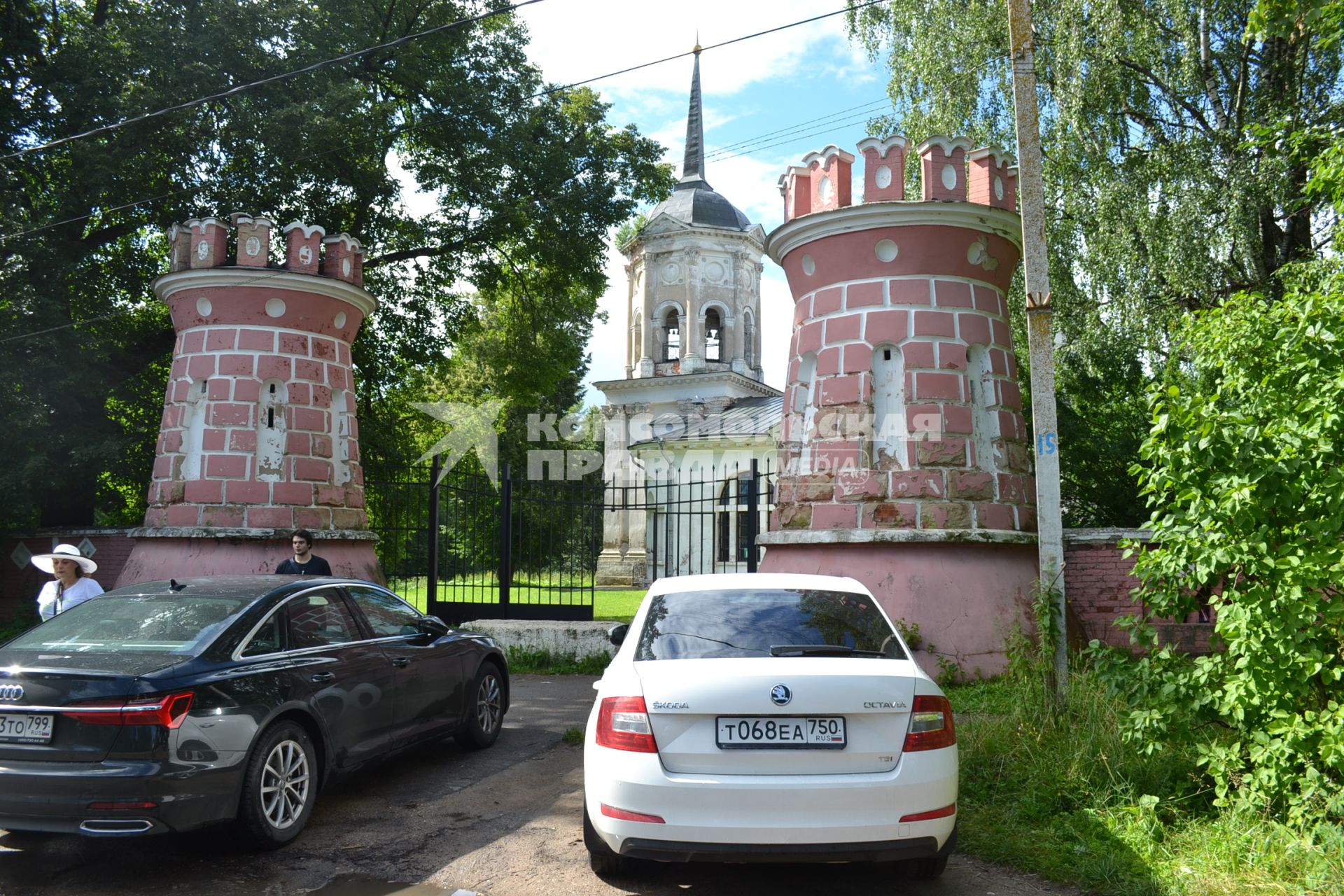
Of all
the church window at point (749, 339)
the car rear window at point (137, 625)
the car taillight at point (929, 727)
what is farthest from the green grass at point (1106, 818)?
the church window at point (749, 339)

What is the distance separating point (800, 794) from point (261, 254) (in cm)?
1142

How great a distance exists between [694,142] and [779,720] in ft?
123

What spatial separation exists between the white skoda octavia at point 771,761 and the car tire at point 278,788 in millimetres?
1823

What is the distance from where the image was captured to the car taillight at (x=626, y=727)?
4.23 metres

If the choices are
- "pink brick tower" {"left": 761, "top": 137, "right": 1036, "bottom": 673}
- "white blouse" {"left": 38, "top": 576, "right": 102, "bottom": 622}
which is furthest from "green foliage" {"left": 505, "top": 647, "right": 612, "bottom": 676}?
"white blouse" {"left": 38, "top": 576, "right": 102, "bottom": 622}

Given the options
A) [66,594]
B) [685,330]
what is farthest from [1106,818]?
[685,330]

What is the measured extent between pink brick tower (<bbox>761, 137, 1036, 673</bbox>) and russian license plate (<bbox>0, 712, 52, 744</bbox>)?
7.45 m

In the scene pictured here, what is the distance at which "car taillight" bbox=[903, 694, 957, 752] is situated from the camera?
4285mm

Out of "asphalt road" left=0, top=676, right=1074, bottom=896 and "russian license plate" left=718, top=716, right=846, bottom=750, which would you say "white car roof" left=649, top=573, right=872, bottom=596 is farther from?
"asphalt road" left=0, top=676, right=1074, bottom=896

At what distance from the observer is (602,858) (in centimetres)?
475

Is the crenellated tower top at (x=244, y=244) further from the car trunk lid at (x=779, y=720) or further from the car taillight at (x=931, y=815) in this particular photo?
the car taillight at (x=931, y=815)

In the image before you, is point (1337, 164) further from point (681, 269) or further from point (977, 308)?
point (681, 269)

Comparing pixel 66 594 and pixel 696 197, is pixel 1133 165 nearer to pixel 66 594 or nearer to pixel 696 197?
pixel 66 594

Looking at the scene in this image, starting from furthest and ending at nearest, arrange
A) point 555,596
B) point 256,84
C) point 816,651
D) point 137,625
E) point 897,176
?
point 555,596, point 256,84, point 897,176, point 137,625, point 816,651
